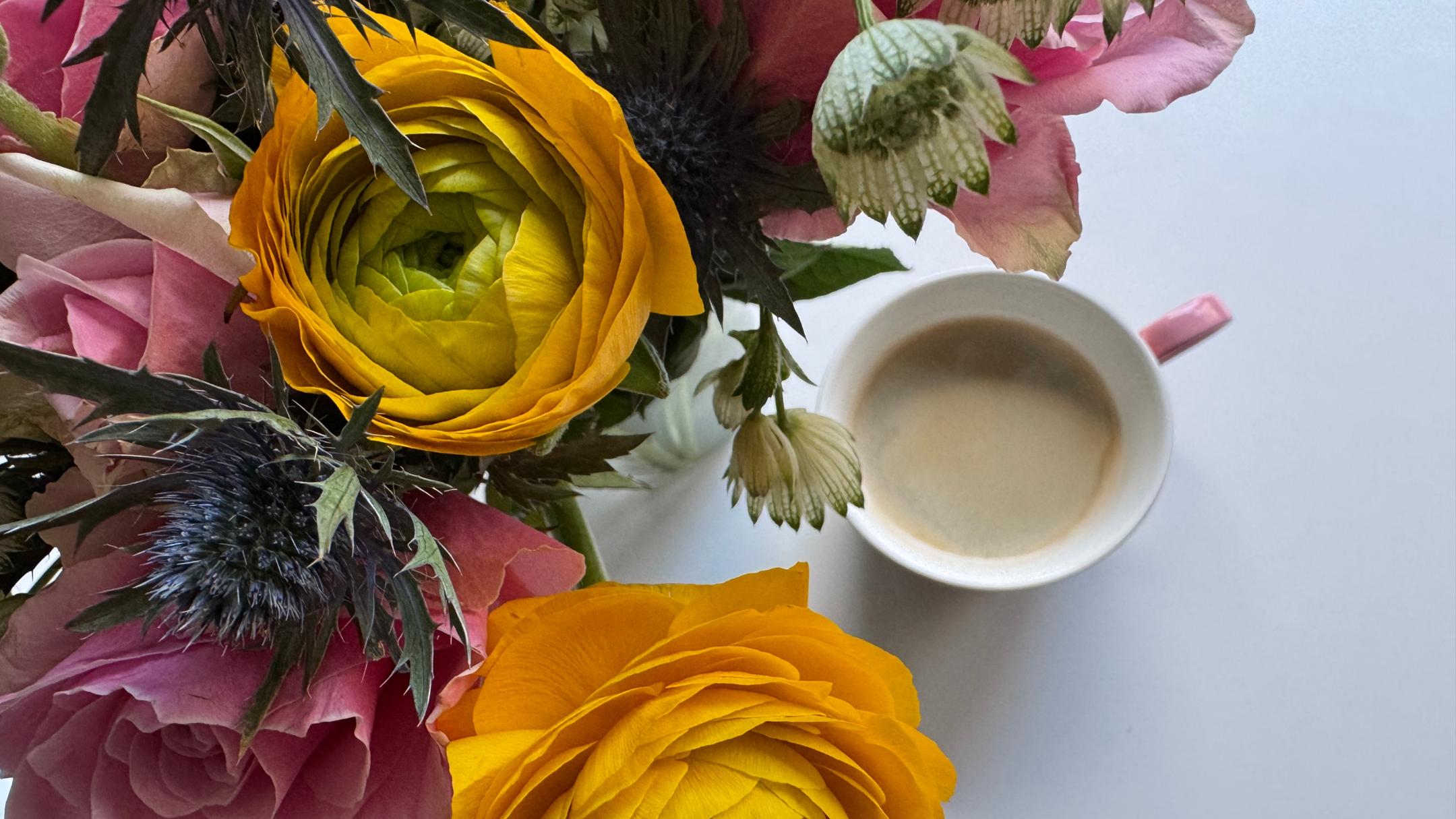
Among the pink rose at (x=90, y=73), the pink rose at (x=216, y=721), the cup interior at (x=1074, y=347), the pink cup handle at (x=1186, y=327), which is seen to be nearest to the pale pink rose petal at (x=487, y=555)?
the pink rose at (x=216, y=721)

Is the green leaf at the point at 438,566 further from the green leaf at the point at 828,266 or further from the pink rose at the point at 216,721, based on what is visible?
the green leaf at the point at 828,266

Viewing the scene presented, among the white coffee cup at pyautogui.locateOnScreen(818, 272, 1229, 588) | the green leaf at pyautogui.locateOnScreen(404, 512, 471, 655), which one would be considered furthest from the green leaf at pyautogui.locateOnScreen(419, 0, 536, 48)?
the white coffee cup at pyautogui.locateOnScreen(818, 272, 1229, 588)

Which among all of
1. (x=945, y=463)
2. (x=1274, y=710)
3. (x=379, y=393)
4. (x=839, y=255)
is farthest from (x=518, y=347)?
(x=1274, y=710)

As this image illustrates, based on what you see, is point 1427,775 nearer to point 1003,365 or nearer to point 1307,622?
point 1307,622

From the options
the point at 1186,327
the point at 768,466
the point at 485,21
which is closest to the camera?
the point at 485,21

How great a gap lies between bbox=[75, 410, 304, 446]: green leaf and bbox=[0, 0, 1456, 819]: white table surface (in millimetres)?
338

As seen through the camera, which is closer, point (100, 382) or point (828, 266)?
point (100, 382)

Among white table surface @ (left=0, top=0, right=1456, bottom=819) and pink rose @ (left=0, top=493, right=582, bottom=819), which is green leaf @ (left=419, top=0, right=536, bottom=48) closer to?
pink rose @ (left=0, top=493, right=582, bottom=819)

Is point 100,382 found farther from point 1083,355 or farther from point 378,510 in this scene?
point 1083,355

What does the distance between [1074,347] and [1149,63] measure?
0.29 m

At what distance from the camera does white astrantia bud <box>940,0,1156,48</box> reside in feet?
0.66

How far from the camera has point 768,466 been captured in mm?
335

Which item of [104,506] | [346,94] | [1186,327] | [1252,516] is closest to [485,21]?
[346,94]

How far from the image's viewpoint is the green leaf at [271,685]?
0.78 feet
